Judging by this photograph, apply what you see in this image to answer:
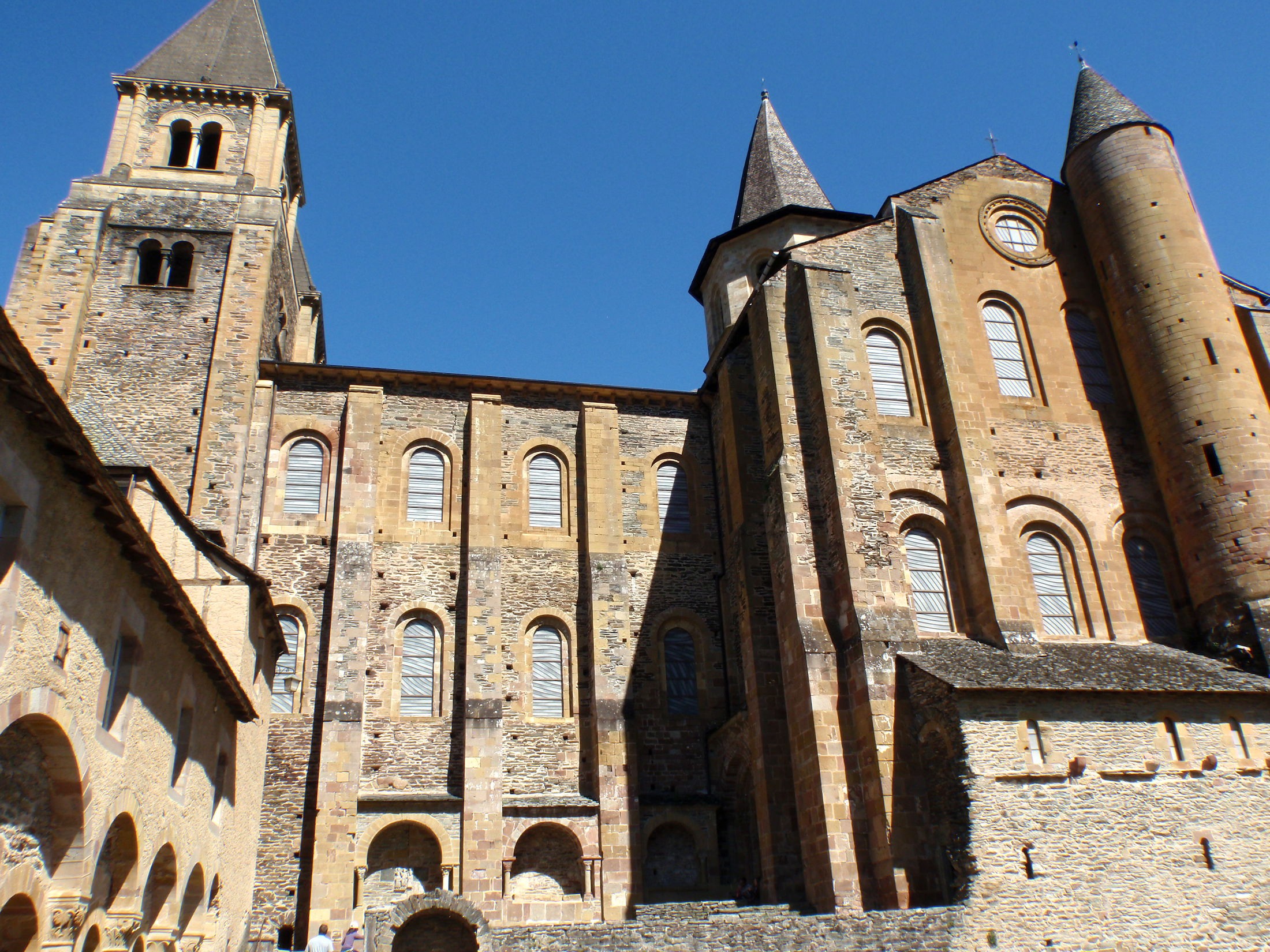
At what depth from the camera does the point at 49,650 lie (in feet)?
27.3

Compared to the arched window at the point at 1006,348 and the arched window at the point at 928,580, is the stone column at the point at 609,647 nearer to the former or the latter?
the arched window at the point at 928,580

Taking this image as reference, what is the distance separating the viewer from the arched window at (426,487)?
71.8 feet

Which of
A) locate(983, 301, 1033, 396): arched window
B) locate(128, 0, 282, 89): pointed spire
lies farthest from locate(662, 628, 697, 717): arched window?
locate(128, 0, 282, 89): pointed spire

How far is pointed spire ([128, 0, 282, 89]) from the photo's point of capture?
27531mm

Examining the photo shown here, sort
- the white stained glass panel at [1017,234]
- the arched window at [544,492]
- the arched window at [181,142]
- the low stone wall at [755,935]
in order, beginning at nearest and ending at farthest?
the low stone wall at [755,935] → the white stained glass panel at [1017,234] → the arched window at [544,492] → the arched window at [181,142]

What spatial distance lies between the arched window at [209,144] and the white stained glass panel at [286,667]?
13.5 meters

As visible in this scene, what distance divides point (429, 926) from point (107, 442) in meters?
8.93

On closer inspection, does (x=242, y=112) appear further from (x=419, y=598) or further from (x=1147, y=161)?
(x=1147, y=161)

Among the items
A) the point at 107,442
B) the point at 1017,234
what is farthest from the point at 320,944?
the point at 1017,234

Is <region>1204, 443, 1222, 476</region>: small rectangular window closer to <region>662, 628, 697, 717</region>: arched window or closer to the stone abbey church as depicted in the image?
the stone abbey church

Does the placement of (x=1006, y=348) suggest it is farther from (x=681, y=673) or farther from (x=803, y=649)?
(x=681, y=673)

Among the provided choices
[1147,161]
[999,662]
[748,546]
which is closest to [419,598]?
[748,546]

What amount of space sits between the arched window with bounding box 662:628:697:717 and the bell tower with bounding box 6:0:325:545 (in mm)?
9122

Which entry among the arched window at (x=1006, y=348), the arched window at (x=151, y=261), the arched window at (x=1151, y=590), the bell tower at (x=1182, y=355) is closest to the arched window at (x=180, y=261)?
the arched window at (x=151, y=261)
